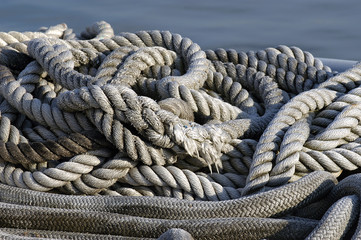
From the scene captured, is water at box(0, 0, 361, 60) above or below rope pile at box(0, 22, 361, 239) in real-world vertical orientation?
below

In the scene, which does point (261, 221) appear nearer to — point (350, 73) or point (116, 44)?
point (350, 73)

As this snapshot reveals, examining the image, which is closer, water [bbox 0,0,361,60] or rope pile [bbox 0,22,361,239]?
rope pile [bbox 0,22,361,239]

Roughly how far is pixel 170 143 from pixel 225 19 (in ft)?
11.5

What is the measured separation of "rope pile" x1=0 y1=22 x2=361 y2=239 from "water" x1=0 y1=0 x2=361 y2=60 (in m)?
2.29

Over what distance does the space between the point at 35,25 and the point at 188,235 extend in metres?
3.91

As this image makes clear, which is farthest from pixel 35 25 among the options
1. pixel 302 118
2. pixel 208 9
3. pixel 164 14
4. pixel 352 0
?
pixel 302 118

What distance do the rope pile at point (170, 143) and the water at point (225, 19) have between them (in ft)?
7.51

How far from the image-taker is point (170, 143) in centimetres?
180

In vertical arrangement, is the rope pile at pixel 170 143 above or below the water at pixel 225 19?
above

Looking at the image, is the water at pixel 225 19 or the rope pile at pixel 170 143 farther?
the water at pixel 225 19

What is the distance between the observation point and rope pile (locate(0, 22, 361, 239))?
1.56 m

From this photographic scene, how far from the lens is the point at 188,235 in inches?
54.7

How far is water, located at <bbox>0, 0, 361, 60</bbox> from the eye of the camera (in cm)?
466

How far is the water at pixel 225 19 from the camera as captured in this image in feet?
15.3
